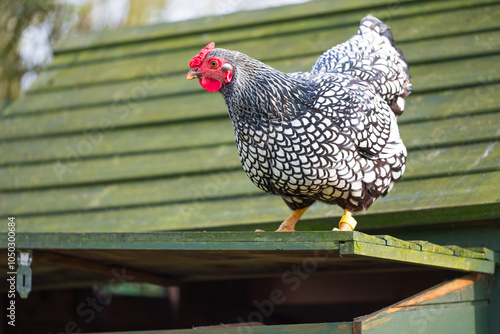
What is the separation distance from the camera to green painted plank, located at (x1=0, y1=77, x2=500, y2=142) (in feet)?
15.0

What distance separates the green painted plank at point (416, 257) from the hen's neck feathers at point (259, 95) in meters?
0.73

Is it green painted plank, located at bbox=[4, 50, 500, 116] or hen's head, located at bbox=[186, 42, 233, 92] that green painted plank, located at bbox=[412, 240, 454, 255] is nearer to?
hen's head, located at bbox=[186, 42, 233, 92]

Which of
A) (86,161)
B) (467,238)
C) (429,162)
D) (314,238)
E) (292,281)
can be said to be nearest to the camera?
(314,238)

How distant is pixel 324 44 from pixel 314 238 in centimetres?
319

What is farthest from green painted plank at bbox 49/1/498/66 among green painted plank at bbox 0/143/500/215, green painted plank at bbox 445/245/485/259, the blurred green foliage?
the blurred green foliage

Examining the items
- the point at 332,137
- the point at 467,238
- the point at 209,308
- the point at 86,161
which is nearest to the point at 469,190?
the point at 467,238

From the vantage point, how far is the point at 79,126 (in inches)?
224

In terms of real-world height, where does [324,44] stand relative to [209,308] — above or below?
above

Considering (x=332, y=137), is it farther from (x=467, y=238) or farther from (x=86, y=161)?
(x=86, y=161)

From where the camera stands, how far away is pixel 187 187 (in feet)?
16.0

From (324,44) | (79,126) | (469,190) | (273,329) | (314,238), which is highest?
(324,44)

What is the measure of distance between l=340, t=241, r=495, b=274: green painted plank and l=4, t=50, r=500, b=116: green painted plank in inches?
60.1

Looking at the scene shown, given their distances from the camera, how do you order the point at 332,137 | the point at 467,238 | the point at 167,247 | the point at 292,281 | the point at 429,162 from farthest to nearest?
the point at 292,281, the point at 429,162, the point at 467,238, the point at 332,137, the point at 167,247

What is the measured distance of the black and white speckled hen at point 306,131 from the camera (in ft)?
9.93
